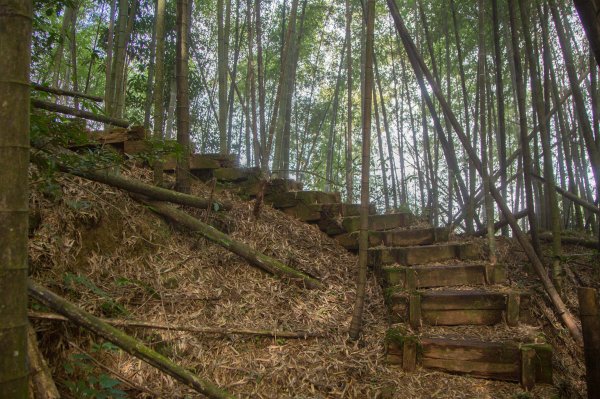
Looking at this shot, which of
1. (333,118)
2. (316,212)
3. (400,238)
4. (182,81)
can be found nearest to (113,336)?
(182,81)

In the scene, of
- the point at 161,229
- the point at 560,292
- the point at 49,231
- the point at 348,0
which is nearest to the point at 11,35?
the point at 49,231

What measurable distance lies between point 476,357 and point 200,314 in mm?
1779

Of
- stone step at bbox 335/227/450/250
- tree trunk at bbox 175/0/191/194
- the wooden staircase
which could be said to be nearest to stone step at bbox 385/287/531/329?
the wooden staircase

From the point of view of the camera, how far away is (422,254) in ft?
12.0

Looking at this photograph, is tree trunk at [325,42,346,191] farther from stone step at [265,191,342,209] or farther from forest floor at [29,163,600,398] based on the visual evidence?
forest floor at [29,163,600,398]

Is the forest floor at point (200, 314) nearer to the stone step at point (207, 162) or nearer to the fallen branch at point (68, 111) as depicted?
the fallen branch at point (68, 111)

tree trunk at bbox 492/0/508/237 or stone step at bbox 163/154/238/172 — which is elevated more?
tree trunk at bbox 492/0/508/237

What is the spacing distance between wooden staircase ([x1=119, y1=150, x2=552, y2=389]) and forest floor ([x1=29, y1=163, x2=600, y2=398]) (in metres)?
0.12

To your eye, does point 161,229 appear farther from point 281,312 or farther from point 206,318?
point 281,312

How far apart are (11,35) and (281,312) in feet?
7.58

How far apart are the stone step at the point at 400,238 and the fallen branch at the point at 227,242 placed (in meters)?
0.92

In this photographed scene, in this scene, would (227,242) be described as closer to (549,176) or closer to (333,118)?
(549,176)

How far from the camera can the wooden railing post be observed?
2.37 metres

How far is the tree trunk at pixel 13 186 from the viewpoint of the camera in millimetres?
1055
